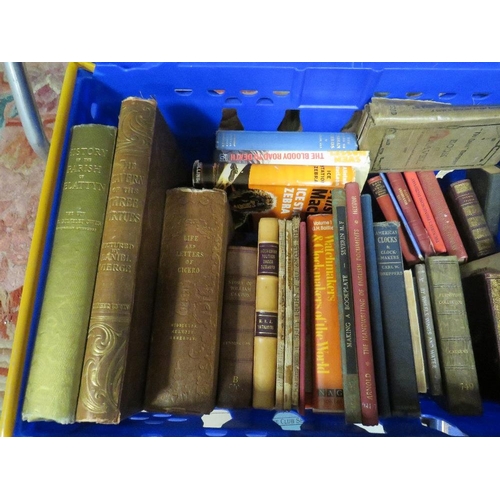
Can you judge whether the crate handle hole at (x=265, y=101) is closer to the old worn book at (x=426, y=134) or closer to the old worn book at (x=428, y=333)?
the old worn book at (x=426, y=134)

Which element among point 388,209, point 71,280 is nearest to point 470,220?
point 388,209

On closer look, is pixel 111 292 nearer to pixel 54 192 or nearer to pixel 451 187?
pixel 54 192

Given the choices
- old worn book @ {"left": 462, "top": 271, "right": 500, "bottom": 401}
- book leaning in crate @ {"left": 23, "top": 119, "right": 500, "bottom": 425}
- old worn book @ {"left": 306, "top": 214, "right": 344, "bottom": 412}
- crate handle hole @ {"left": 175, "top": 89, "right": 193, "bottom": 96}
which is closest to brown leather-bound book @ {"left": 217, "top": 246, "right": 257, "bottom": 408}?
book leaning in crate @ {"left": 23, "top": 119, "right": 500, "bottom": 425}

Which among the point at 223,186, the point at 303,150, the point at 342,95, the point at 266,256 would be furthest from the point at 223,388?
the point at 342,95

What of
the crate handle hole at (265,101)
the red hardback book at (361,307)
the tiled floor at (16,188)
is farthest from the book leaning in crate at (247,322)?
the tiled floor at (16,188)

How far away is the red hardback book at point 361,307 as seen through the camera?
0.61 meters

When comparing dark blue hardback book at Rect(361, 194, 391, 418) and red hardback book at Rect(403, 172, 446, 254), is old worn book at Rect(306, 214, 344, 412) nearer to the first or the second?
dark blue hardback book at Rect(361, 194, 391, 418)

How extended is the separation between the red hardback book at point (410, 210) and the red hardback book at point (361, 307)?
18 cm

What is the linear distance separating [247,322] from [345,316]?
19cm

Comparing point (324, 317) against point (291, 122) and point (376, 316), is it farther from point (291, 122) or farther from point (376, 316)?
point (291, 122)

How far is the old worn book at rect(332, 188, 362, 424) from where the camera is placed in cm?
62

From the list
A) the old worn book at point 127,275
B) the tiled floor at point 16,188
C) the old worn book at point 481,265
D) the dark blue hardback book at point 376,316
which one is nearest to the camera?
the old worn book at point 127,275

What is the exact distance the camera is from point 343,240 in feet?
2.26

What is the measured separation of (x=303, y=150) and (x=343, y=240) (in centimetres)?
22
